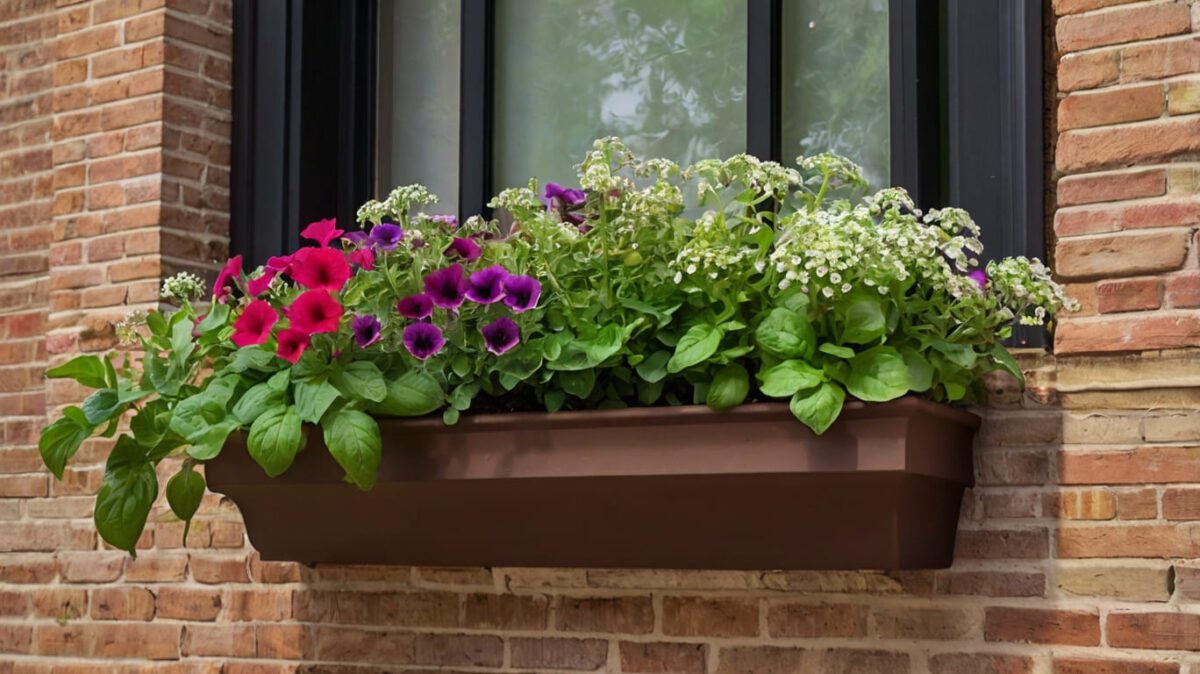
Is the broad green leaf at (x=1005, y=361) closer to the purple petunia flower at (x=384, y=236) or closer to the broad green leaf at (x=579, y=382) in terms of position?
the broad green leaf at (x=579, y=382)

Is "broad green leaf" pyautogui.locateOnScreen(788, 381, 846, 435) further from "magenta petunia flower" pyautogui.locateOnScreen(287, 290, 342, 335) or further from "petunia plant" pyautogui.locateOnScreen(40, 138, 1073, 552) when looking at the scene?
"magenta petunia flower" pyautogui.locateOnScreen(287, 290, 342, 335)

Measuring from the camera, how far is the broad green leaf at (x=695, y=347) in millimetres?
2273

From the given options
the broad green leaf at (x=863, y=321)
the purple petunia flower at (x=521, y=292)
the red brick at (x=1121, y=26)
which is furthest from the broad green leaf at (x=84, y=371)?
the red brick at (x=1121, y=26)

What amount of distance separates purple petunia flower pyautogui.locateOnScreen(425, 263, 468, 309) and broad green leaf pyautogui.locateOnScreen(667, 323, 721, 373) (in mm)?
373

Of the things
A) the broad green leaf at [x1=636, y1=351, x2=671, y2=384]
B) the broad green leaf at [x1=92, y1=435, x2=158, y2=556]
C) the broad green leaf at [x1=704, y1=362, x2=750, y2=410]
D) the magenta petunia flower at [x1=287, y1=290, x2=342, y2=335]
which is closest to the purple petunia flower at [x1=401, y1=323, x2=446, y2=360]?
the magenta petunia flower at [x1=287, y1=290, x2=342, y2=335]

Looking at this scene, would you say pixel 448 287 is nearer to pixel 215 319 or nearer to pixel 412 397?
pixel 412 397

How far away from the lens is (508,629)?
280 centimetres

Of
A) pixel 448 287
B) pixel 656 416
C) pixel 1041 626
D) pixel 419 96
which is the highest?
pixel 419 96

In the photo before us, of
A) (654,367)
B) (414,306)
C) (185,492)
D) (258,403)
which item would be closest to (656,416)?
(654,367)

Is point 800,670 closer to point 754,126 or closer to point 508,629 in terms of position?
point 508,629

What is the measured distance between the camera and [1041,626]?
2352mm

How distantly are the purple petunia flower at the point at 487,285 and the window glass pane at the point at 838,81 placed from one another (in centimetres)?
71

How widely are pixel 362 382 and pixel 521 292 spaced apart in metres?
0.30

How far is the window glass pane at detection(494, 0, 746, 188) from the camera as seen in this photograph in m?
2.99
